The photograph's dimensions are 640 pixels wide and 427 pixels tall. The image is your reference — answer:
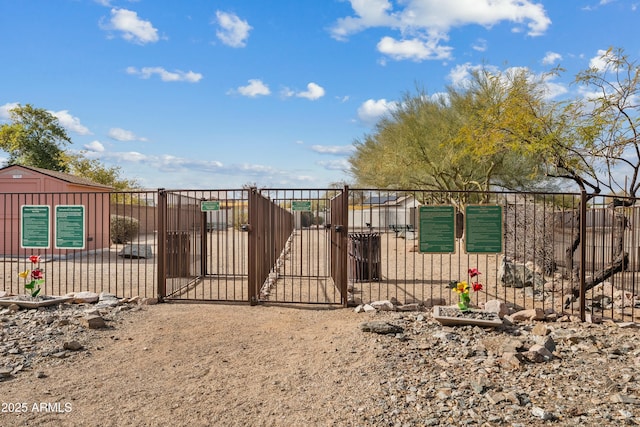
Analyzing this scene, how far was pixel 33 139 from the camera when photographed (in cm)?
3422

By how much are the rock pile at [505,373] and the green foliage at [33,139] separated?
35324 millimetres

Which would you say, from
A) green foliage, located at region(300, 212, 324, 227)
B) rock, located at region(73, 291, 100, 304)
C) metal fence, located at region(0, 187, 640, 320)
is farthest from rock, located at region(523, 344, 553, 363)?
rock, located at region(73, 291, 100, 304)

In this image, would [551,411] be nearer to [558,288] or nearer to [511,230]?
[558,288]

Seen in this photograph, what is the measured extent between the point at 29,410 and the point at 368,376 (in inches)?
127

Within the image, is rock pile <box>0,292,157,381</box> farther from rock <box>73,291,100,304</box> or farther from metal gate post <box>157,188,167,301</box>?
metal gate post <box>157,188,167,301</box>

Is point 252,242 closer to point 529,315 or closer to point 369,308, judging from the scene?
point 369,308

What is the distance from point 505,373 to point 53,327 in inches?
242

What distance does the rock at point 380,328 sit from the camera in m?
6.12

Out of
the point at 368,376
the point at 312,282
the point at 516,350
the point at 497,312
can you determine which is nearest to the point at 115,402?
the point at 368,376

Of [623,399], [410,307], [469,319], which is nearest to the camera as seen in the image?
[623,399]

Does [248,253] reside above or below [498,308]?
above

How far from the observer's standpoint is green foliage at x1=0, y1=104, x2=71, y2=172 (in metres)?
33.2

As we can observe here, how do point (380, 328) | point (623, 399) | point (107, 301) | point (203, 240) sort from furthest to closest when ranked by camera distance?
point (203, 240)
point (107, 301)
point (380, 328)
point (623, 399)

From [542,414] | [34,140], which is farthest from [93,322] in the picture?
[34,140]
